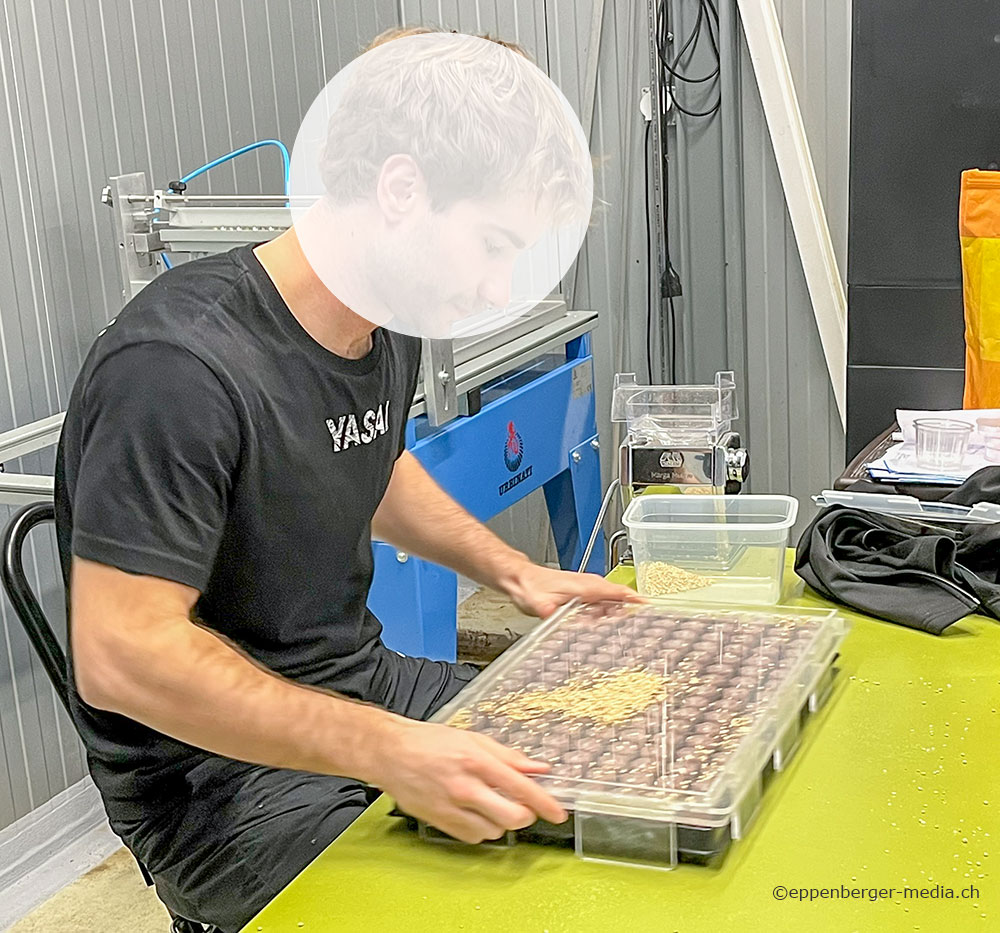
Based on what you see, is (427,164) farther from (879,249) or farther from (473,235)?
(879,249)

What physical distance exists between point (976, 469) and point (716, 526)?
0.55 m

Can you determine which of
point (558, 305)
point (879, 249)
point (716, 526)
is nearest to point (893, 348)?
point (879, 249)

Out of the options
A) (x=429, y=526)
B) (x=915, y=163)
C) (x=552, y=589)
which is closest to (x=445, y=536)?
(x=429, y=526)

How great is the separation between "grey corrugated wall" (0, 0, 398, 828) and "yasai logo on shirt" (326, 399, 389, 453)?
111 cm

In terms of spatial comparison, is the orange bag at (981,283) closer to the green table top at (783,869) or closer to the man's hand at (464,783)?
the green table top at (783,869)

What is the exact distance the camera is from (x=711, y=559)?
1451 mm

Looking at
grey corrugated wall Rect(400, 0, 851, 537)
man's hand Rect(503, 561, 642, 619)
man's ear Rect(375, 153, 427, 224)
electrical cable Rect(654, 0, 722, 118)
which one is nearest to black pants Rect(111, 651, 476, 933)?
man's hand Rect(503, 561, 642, 619)

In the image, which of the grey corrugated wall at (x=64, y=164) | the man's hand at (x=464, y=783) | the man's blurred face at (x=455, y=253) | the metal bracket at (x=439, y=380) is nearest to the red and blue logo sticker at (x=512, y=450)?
the metal bracket at (x=439, y=380)

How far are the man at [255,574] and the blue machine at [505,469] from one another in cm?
62

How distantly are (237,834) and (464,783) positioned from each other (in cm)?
36

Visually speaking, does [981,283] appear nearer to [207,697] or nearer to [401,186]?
[401,186]

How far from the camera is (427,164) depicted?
112cm

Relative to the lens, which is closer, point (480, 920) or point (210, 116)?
point (480, 920)

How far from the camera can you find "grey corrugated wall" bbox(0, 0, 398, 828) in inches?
86.8
